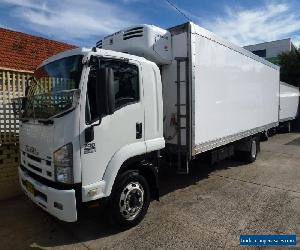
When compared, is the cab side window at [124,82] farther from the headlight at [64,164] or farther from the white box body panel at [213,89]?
the white box body panel at [213,89]

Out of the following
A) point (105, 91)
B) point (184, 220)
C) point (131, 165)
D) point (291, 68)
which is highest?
point (291, 68)

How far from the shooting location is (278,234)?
15.0 feet

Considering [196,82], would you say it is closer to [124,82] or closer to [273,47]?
[124,82]

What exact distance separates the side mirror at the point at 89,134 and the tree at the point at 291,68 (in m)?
28.3

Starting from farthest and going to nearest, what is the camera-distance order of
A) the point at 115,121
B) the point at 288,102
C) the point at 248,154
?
the point at 288,102 < the point at 248,154 < the point at 115,121

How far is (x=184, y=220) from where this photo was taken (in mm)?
5090

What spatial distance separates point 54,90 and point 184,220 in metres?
3.00

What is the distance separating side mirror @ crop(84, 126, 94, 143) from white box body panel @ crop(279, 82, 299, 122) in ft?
52.2

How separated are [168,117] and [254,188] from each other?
2.80 meters

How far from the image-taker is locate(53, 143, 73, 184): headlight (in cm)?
388

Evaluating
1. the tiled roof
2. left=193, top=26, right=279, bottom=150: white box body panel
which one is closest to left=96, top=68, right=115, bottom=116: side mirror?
left=193, top=26, right=279, bottom=150: white box body panel

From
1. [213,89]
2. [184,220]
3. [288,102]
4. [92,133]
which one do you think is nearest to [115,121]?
[92,133]

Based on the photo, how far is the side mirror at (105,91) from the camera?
3760 millimetres

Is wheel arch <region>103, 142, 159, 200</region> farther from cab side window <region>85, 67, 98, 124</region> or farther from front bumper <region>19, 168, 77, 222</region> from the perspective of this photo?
cab side window <region>85, 67, 98, 124</region>
